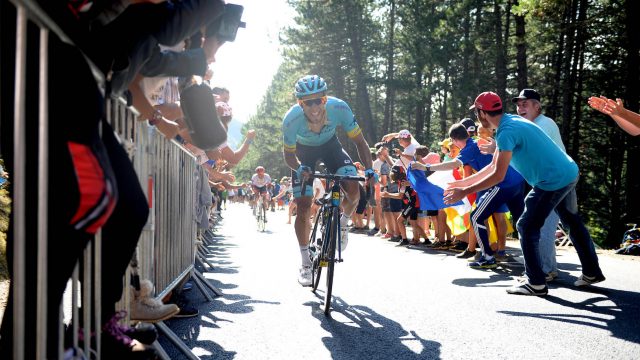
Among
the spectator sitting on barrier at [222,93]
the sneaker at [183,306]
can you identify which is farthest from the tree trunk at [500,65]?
the sneaker at [183,306]

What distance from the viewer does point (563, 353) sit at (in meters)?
3.68

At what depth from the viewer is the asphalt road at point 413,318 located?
377cm

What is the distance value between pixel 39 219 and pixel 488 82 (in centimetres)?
3187

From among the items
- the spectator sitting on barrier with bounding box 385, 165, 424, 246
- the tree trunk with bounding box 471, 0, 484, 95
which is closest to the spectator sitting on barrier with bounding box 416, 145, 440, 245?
the spectator sitting on barrier with bounding box 385, 165, 424, 246

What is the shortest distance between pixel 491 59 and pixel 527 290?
26.6 metres

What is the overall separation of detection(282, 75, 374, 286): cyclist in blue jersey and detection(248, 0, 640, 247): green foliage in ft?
31.1

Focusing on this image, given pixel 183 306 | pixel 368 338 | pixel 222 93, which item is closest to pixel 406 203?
pixel 222 93

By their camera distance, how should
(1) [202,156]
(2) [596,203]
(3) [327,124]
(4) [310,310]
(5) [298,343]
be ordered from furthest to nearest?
(2) [596,203] < (1) [202,156] < (3) [327,124] < (4) [310,310] < (5) [298,343]

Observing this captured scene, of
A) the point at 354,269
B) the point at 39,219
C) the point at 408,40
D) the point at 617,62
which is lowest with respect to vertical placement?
the point at 354,269

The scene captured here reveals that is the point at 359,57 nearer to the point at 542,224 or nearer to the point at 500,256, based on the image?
the point at 500,256

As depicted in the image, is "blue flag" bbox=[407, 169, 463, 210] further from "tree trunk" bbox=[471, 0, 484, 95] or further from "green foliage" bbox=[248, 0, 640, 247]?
"tree trunk" bbox=[471, 0, 484, 95]

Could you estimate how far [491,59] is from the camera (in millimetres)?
30156

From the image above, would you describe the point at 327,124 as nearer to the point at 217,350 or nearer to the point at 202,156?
→ the point at 202,156

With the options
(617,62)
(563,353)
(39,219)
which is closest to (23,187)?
(39,219)
